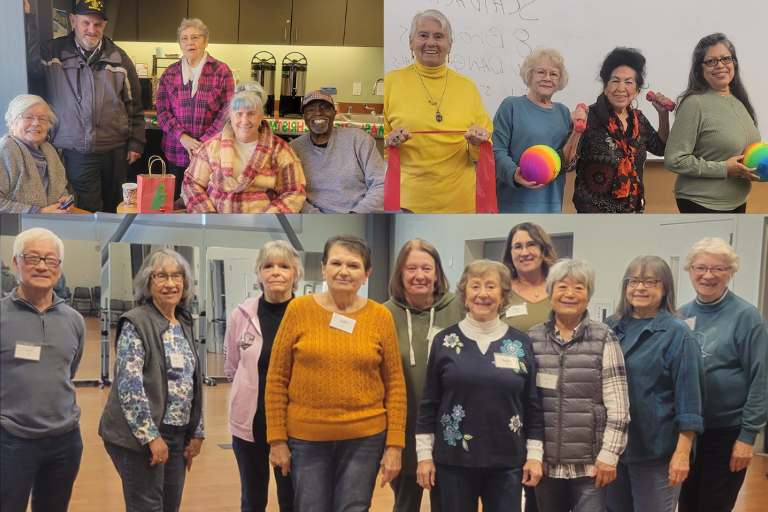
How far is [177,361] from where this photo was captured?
7.84 feet

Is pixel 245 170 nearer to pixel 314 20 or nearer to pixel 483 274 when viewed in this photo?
pixel 483 274

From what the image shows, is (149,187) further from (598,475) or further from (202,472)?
(598,475)

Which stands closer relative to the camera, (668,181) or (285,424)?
(285,424)

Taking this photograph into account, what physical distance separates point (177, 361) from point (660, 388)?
154 cm

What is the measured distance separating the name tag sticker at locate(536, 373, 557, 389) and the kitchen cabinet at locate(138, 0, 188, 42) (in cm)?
279

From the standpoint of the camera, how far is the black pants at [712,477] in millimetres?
2623

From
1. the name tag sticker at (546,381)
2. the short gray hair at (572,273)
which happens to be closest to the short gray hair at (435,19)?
the short gray hair at (572,273)

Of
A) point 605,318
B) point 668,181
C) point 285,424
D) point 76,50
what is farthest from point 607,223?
point 76,50

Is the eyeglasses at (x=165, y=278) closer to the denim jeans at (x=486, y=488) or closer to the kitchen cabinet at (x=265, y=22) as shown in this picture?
the denim jeans at (x=486, y=488)

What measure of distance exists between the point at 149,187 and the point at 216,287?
4.49 feet

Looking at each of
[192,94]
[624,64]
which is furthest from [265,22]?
[624,64]

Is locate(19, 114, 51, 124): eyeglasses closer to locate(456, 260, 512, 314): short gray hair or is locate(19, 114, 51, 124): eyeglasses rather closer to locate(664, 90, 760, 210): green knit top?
locate(456, 260, 512, 314): short gray hair

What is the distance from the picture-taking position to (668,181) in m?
4.70

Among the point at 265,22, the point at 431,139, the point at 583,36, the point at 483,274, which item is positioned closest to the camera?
the point at 483,274
